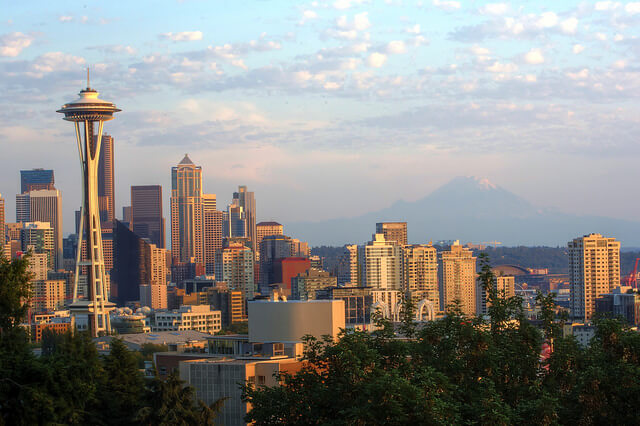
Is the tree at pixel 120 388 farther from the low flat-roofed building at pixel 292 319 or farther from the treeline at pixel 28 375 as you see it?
the low flat-roofed building at pixel 292 319

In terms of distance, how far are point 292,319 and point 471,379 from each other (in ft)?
107

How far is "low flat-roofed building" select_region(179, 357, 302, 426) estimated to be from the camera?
52906mm

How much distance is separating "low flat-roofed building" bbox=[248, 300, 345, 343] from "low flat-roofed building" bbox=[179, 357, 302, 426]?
20.5 feet

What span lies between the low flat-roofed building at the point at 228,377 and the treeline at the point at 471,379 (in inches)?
825

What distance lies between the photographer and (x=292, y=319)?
61.7 meters

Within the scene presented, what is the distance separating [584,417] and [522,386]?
2.94 meters

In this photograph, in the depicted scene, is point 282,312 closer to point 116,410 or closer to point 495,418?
point 116,410

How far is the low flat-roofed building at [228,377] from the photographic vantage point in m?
52.9

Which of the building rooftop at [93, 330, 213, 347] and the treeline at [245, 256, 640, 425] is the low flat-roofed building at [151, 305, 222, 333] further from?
the treeline at [245, 256, 640, 425]

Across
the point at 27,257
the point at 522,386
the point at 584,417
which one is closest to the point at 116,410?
the point at 27,257

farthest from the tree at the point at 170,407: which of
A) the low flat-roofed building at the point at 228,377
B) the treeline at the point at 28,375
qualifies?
the low flat-roofed building at the point at 228,377

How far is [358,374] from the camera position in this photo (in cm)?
2850

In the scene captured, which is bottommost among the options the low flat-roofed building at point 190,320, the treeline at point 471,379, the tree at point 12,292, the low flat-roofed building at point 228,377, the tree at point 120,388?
the low flat-roofed building at point 190,320

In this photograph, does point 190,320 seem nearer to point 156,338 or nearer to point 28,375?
point 156,338
